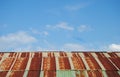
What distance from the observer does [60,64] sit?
84.5 ft

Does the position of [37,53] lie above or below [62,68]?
above

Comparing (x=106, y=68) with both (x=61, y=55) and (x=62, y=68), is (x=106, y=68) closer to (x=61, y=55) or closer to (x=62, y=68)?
(x=62, y=68)

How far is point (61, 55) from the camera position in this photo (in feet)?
97.4

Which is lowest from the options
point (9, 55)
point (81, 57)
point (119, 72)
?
point (119, 72)

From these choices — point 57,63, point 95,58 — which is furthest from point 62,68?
point 95,58

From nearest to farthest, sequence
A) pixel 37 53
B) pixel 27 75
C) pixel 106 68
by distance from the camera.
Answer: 1. pixel 27 75
2. pixel 106 68
3. pixel 37 53

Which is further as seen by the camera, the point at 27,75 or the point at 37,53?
the point at 37,53

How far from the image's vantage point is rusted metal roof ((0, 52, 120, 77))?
23.5m

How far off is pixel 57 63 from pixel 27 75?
174 inches

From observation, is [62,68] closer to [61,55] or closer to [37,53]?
[61,55]

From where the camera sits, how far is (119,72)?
23922mm

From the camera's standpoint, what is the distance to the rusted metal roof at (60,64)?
925 inches

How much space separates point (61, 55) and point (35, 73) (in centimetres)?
701

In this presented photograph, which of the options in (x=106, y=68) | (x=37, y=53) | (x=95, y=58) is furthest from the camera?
(x=37, y=53)
